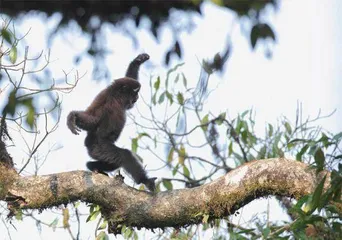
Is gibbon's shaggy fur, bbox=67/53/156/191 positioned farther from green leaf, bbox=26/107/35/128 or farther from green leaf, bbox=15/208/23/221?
green leaf, bbox=26/107/35/128

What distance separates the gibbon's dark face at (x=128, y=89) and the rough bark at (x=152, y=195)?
2079 millimetres

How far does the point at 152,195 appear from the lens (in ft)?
17.3

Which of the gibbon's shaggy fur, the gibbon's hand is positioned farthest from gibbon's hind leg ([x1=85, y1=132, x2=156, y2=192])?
the gibbon's hand

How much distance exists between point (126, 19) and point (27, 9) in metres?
0.41

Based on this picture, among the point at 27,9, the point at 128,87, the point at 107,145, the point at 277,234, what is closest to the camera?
the point at 27,9

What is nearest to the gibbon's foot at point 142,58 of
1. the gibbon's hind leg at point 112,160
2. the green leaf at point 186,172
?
the gibbon's hind leg at point 112,160

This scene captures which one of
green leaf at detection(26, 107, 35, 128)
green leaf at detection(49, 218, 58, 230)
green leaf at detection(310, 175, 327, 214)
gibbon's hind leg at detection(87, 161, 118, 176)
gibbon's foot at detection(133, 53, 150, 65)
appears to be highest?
gibbon's foot at detection(133, 53, 150, 65)

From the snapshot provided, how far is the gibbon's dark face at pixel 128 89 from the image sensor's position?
7312 mm

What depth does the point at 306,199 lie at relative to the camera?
434cm

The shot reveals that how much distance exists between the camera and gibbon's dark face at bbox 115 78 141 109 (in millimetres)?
7312

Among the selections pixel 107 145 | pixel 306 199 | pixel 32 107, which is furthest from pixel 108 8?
pixel 107 145

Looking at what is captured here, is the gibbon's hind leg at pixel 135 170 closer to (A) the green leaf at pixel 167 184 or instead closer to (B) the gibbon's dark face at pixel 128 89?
(B) the gibbon's dark face at pixel 128 89

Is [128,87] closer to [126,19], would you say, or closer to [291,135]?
[291,135]

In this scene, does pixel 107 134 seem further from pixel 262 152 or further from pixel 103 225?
pixel 262 152
